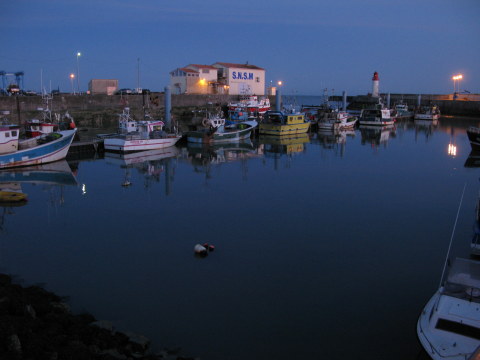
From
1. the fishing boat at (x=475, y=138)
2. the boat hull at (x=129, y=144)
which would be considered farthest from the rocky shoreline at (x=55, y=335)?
the fishing boat at (x=475, y=138)

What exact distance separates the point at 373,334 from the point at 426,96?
230 feet

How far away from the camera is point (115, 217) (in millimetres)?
12359

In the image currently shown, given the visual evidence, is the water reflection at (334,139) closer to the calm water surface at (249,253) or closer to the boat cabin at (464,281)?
the calm water surface at (249,253)

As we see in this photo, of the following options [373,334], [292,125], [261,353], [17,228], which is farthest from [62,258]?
[292,125]

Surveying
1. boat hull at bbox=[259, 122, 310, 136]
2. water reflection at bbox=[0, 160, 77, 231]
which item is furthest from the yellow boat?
water reflection at bbox=[0, 160, 77, 231]

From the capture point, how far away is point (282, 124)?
33.2 m

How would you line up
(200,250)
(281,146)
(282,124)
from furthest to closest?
(282,124), (281,146), (200,250)

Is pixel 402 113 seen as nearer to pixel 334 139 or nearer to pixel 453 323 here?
pixel 334 139

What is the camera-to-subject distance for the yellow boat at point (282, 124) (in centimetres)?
3269

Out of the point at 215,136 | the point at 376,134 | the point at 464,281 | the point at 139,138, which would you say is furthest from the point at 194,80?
the point at 464,281

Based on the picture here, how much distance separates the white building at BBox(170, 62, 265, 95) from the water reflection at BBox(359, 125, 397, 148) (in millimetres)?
12941

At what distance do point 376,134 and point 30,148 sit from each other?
27.7 m

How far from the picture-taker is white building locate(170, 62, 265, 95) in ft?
145

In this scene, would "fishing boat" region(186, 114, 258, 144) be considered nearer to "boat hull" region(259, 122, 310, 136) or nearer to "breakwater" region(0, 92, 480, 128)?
"boat hull" region(259, 122, 310, 136)
